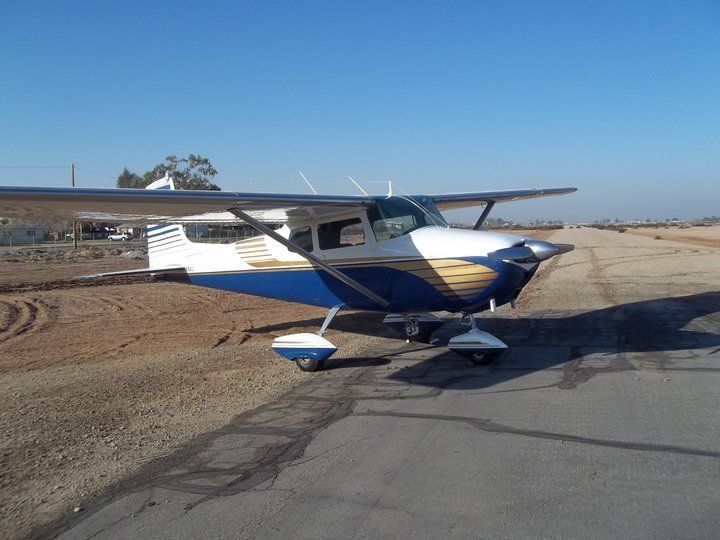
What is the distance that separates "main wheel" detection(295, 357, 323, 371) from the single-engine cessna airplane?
0.05 ft

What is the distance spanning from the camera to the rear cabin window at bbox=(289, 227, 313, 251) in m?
9.91

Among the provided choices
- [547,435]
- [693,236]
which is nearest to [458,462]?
[547,435]

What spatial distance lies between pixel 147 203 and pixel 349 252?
343cm

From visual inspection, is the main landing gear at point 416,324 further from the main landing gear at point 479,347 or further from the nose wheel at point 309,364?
the nose wheel at point 309,364

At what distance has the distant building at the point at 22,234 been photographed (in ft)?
234

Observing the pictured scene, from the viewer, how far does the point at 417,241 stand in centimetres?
872

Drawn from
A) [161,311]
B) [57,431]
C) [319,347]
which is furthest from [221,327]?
[57,431]

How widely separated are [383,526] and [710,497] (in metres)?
2.21

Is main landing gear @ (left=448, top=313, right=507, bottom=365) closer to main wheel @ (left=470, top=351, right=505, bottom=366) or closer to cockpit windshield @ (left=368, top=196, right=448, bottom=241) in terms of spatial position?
main wheel @ (left=470, top=351, right=505, bottom=366)

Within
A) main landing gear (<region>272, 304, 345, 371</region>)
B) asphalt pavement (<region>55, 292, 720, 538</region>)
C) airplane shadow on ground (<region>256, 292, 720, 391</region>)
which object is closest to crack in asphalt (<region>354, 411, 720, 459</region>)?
asphalt pavement (<region>55, 292, 720, 538</region>)

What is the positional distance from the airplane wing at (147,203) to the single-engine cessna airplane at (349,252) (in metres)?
0.01

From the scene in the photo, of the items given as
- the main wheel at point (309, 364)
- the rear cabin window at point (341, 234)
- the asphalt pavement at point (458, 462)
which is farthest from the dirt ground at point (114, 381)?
the rear cabin window at point (341, 234)

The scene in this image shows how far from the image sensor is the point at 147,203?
7.19 meters

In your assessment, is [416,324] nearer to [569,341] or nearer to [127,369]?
[569,341]
